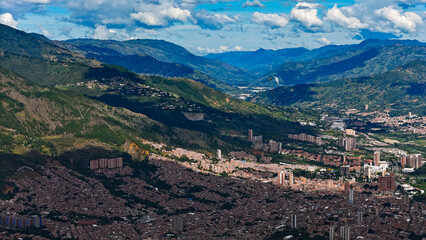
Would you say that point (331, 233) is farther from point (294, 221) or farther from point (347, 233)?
point (294, 221)

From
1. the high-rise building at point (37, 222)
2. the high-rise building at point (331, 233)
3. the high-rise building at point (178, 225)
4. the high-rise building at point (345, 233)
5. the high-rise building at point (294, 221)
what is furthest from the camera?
the high-rise building at point (178, 225)

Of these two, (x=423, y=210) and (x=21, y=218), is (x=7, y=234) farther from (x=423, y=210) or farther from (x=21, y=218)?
(x=423, y=210)

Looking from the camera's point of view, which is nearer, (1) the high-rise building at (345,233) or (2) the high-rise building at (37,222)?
(1) the high-rise building at (345,233)

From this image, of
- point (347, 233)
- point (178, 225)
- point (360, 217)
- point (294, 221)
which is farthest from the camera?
point (360, 217)

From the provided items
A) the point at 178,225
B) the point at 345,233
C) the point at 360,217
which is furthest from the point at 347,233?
the point at 178,225

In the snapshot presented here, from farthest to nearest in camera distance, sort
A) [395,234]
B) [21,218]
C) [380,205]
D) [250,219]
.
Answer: [380,205], [250,219], [21,218], [395,234]

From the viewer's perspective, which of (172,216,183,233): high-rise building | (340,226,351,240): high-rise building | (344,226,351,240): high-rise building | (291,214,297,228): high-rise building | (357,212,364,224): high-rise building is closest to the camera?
(344,226,351,240): high-rise building

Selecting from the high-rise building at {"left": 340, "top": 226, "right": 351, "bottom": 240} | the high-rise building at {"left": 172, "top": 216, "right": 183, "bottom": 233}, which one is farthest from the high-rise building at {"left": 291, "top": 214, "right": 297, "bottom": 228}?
the high-rise building at {"left": 172, "top": 216, "right": 183, "bottom": 233}

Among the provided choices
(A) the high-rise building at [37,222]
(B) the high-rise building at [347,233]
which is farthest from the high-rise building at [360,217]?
(A) the high-rise building at [37,222]

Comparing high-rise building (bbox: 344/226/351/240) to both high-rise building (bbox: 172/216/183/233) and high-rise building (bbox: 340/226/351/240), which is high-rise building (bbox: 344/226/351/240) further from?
high-rise building (bbox: 172/216/183/233)

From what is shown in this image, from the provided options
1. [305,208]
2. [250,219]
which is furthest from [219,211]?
[305,208]

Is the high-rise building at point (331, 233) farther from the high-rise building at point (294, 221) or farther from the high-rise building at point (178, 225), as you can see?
the high-rise building at point (178, 225)
